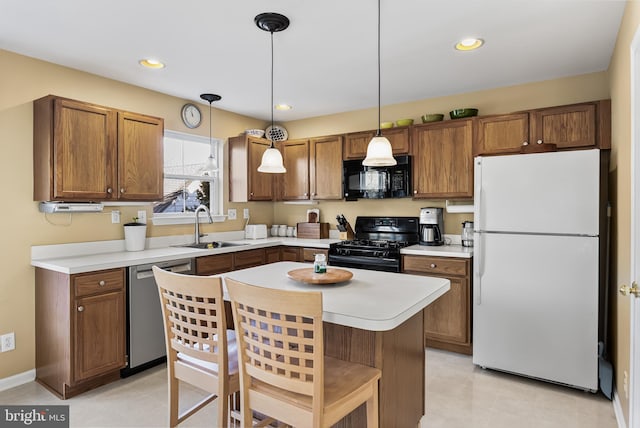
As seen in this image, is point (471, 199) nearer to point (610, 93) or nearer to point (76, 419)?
point (610, 93)

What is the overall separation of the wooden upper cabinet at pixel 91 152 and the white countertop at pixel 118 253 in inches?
18.0

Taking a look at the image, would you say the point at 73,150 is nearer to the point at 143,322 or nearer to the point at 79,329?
the point at 79,329

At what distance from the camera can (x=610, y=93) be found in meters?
3.06

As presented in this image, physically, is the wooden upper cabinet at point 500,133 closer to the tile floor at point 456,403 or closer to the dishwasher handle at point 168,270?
the tile floor at point 456,403

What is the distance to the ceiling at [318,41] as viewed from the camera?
2.23 m

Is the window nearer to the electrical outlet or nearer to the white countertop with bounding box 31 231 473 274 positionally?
the white countertop with bounding box 31 231 473 274

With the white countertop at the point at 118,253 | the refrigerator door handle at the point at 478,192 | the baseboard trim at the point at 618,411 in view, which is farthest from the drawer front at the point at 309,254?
the baseboard trim at the point at 618,411

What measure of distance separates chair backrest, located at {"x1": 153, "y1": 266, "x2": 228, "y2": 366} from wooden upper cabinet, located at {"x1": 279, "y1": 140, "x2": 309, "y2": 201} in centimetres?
289

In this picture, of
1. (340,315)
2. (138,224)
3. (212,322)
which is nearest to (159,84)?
(138,224)

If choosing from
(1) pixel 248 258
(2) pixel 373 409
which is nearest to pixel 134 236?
(1) pixel 248 258

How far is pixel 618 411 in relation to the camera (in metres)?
2.37

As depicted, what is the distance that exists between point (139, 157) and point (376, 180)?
2333mm

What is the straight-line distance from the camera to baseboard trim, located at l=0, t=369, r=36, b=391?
9.03 ft

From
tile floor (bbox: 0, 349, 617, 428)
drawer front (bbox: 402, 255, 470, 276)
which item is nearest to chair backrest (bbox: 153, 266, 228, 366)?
tile floor (bbox: 0, 349, 617, 428)
